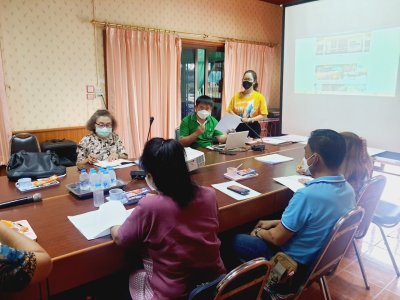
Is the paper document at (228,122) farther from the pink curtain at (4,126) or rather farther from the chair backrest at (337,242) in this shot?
the pink curtain at (4,126)

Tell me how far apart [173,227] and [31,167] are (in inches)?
52.5

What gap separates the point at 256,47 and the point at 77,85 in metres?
3.19

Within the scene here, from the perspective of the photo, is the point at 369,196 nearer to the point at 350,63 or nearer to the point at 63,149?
the point at 350,63

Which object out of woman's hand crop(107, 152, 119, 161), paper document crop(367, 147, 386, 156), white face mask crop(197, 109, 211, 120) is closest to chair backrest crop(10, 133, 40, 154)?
woman's hand crop(107, 152, 119, 161)

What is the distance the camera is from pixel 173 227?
1147mm

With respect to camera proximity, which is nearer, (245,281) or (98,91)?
(245,281)

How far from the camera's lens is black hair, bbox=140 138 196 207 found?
1.18 metres

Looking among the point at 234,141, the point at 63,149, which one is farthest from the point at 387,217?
the point at 63,149

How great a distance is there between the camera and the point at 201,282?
4.02ft

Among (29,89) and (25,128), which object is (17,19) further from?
(25,128)

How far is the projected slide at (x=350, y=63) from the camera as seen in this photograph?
9.70ft

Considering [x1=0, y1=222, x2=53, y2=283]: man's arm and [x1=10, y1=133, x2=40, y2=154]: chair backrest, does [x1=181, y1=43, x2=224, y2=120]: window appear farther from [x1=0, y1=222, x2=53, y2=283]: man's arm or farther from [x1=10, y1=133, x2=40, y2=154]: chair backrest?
[x1=0, y1=222, x2=53, y2=283]: man's arm

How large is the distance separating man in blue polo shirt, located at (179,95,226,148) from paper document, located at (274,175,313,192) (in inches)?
39.7

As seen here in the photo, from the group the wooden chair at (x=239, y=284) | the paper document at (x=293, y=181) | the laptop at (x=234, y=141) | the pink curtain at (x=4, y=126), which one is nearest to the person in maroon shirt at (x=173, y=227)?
the wooden chair at (x=239, y=284)
